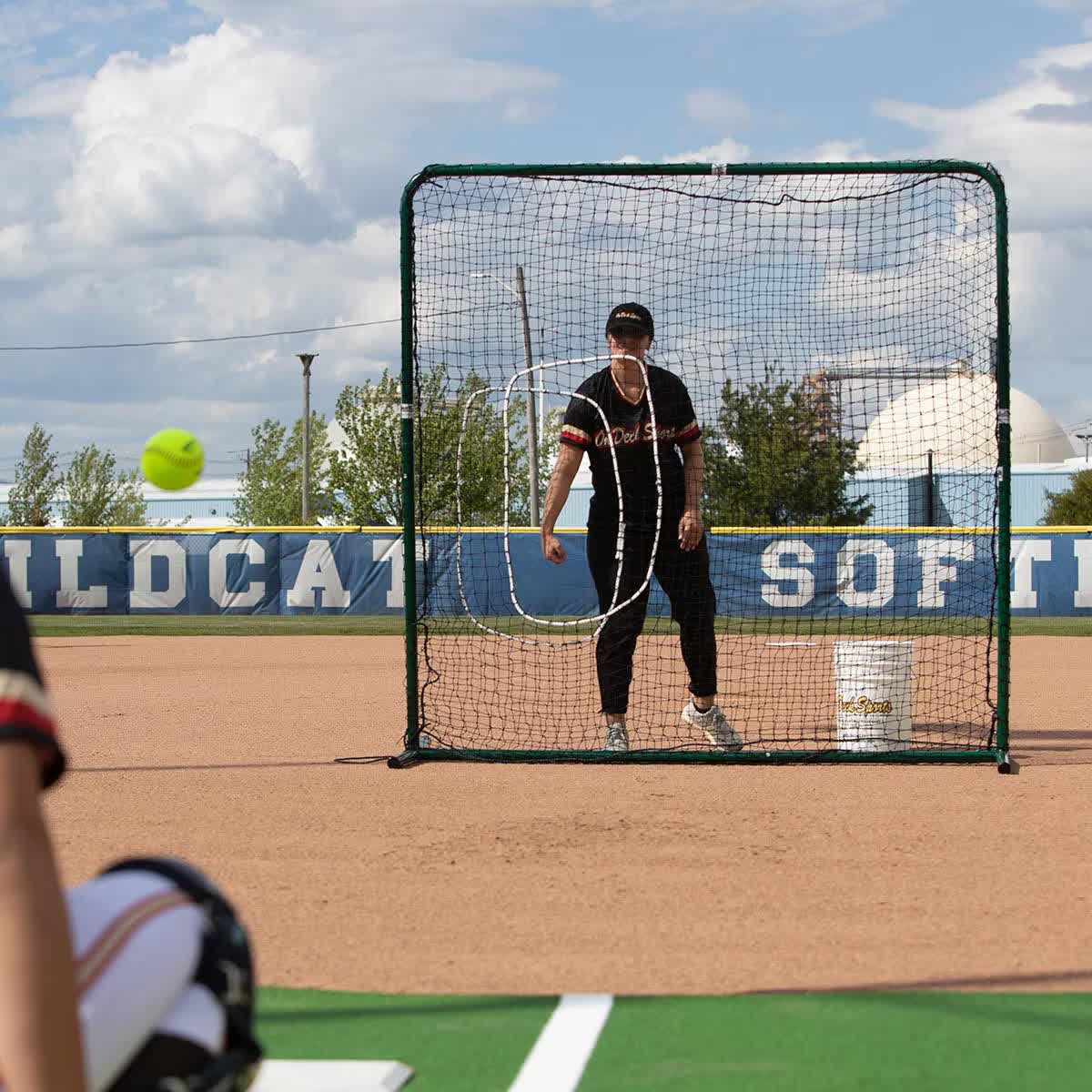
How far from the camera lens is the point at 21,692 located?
4.98 ft

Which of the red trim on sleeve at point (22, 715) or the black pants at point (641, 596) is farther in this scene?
the black pants at point (641, 596)

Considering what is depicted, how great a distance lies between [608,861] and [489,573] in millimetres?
17470

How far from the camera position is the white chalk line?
3.11m

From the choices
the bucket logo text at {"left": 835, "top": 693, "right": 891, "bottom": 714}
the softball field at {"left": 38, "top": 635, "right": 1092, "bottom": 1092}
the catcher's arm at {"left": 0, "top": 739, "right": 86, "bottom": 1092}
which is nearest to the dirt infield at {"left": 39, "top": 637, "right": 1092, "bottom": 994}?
the softball field at {"left": 38, "top": 635, "right": 1092, "bottom": 1092}

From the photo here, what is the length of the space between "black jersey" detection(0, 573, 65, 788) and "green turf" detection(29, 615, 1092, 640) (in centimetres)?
1587

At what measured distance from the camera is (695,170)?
7684 mm

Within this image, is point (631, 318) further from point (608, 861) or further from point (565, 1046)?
point (565, 1046)

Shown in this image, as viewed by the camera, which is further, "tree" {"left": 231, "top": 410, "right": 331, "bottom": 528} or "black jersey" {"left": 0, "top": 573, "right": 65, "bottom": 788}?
"tree" {"left": 231, "top": 410, "right": 331, "bottom": 528}

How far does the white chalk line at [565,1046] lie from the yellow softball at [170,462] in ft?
5.46

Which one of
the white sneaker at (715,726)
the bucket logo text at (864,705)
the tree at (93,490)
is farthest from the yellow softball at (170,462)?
the tree at (93,490)

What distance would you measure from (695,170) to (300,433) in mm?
44474

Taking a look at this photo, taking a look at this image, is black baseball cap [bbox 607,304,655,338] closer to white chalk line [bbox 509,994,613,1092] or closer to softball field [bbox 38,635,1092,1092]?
softball field [bbox 38,635,1092,1092]

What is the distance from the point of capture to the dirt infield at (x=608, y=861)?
159 inches

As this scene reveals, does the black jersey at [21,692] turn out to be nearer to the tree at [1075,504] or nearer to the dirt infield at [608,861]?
the dirt infield at [608,861]
